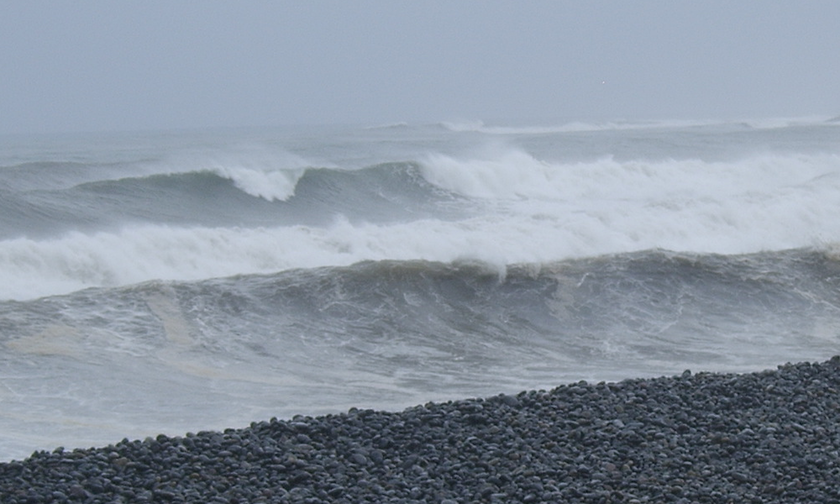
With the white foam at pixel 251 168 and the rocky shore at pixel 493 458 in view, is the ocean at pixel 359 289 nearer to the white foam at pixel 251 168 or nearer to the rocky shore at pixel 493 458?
the white foam at pixel 251 168

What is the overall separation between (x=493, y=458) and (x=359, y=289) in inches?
278

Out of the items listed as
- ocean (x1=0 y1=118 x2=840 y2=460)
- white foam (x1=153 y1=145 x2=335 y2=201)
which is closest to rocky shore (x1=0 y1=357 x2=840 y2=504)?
ocean (x1=0 y1=118 x2=840 y2=460)

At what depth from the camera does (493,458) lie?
594 centimetres

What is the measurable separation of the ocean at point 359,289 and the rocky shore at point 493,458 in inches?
46.4

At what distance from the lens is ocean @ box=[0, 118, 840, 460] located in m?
8.70

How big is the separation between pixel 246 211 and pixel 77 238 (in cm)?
531

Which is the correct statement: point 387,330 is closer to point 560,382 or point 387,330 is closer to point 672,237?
point 560,382

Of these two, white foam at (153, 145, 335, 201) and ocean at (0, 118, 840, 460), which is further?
white foam at (153, 145, 335, 201)

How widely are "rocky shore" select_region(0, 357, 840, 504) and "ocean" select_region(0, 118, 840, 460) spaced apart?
1178 millimetres

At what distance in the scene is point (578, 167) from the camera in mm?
26328

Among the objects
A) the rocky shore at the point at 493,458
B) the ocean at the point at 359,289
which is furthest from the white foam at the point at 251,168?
the rocky shore at the point at 493,458

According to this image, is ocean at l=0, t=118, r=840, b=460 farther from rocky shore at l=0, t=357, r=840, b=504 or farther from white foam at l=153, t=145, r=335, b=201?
rocky shore at l=0, t=357, r=840, b=504

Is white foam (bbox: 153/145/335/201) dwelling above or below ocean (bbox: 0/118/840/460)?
above

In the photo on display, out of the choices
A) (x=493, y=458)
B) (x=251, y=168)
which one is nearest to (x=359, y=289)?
(x=493, y=458)
